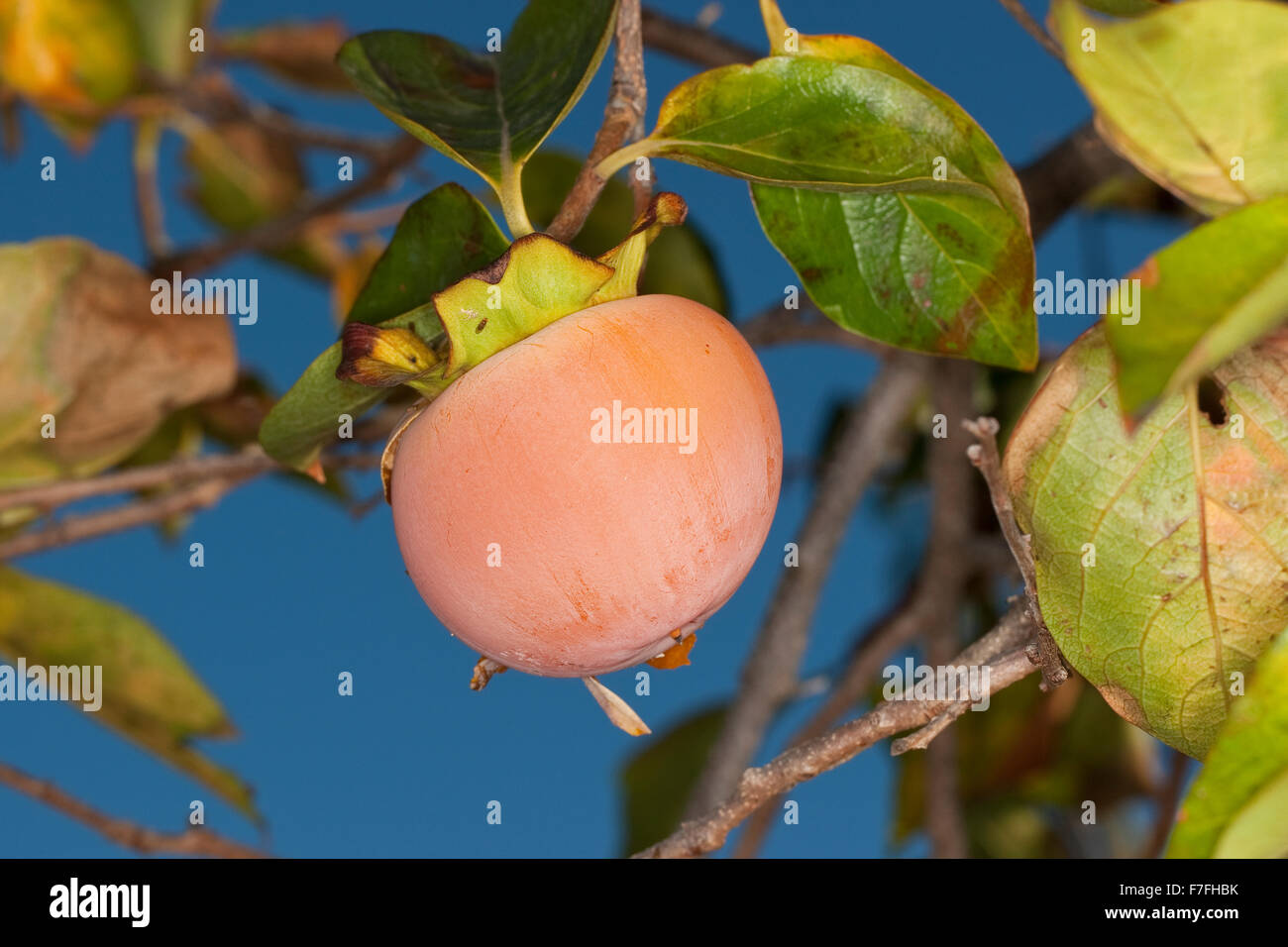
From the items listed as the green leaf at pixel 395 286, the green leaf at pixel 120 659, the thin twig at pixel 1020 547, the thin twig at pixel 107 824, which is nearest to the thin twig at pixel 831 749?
the thin twig at pixel 1020 547

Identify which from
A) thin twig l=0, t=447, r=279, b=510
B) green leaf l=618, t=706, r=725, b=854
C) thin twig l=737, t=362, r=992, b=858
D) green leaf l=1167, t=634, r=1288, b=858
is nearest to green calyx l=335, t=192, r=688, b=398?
green leaf l=1167, t=634, r=1288, b=858

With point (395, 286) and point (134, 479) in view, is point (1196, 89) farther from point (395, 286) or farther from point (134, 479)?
point (134, 479)

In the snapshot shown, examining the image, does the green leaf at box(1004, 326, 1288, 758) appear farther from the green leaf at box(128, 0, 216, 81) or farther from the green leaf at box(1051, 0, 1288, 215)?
the green leaf at box(128, 0, 216, 81)

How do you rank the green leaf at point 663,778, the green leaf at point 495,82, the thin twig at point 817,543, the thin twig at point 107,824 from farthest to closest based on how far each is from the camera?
the green leaf at point 663,778, the thin twig at point 817,543, the thin twig at point 107,824, the green leaf at point 495,82

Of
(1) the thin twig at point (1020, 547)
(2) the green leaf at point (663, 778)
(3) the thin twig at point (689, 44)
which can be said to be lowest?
(2) the green leaf at point (663, 778)

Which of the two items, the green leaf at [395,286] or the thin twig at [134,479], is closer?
the green leaf at [395,286]

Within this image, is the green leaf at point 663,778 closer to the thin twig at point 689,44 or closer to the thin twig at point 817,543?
the thin twig at point 817,543
